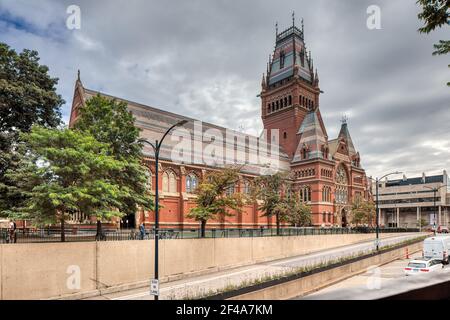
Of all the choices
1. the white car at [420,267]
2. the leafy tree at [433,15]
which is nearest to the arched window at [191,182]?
the white car at [420,267]

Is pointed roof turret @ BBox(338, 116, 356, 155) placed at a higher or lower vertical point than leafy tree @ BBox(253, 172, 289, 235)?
higher

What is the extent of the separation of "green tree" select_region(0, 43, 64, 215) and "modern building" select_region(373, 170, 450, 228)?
109624 mm

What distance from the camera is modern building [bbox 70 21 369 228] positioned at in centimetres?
5259

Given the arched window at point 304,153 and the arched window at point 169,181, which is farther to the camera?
the arched window at point 304,153

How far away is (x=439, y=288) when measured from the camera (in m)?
2.99

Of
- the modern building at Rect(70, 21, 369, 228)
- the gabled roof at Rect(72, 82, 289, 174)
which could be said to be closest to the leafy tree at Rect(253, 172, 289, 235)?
the gabled roof at Rect(72, 82, 289, 174)

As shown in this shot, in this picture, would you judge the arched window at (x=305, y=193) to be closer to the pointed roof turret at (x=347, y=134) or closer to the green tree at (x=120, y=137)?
the pointed roof turret at (x=347, y=134)

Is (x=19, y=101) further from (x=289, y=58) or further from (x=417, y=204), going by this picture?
(x=417, y=204)

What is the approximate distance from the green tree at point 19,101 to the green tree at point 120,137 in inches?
220

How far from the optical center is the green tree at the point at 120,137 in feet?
91.9

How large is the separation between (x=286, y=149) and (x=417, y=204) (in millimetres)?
66468

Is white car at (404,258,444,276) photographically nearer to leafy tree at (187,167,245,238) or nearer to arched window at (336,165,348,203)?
leafy tree at (187,167,245,238)

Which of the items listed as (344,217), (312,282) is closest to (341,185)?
(344,217)
